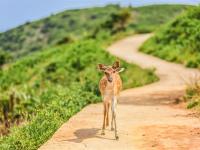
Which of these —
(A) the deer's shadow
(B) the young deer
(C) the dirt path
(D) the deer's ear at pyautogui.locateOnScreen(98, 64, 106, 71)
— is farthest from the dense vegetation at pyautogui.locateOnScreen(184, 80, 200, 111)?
(D) the deer's ear at pyautogui.locateOnScreen(98, 64, 106, 71)

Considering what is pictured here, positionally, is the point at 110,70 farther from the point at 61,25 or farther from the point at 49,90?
the point at 61,25

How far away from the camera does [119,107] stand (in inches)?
768

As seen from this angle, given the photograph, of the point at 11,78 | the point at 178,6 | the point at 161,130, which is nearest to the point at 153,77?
the point at 161,130

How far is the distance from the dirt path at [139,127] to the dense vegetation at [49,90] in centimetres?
40

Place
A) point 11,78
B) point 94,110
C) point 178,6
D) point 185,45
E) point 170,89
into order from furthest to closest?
point 178,6 < point 11,78 < point 185,45 < point 170,89 < point 94,110

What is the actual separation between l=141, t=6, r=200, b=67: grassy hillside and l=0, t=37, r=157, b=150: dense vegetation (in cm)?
318

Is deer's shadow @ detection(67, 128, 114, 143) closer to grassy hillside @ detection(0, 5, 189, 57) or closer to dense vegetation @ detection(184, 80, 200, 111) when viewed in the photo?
dense vegetation @ detection(184, 80, 200, 111)

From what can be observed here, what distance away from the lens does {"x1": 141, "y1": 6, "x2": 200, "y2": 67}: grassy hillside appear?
35.4 m

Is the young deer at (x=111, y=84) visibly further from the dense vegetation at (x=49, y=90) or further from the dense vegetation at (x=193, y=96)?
the dense vegetation at (x=193, y=96)

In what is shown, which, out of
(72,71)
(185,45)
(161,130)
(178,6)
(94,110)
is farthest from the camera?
(178,6)

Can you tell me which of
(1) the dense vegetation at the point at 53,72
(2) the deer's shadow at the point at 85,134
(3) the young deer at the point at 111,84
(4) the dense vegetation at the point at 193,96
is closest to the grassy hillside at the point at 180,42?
(1) the dense vegetation at the point at 53,72

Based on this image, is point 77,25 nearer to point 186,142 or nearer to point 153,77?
point 153,77

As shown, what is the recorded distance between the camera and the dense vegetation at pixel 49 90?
1412cm

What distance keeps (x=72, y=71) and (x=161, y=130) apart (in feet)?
94.9
